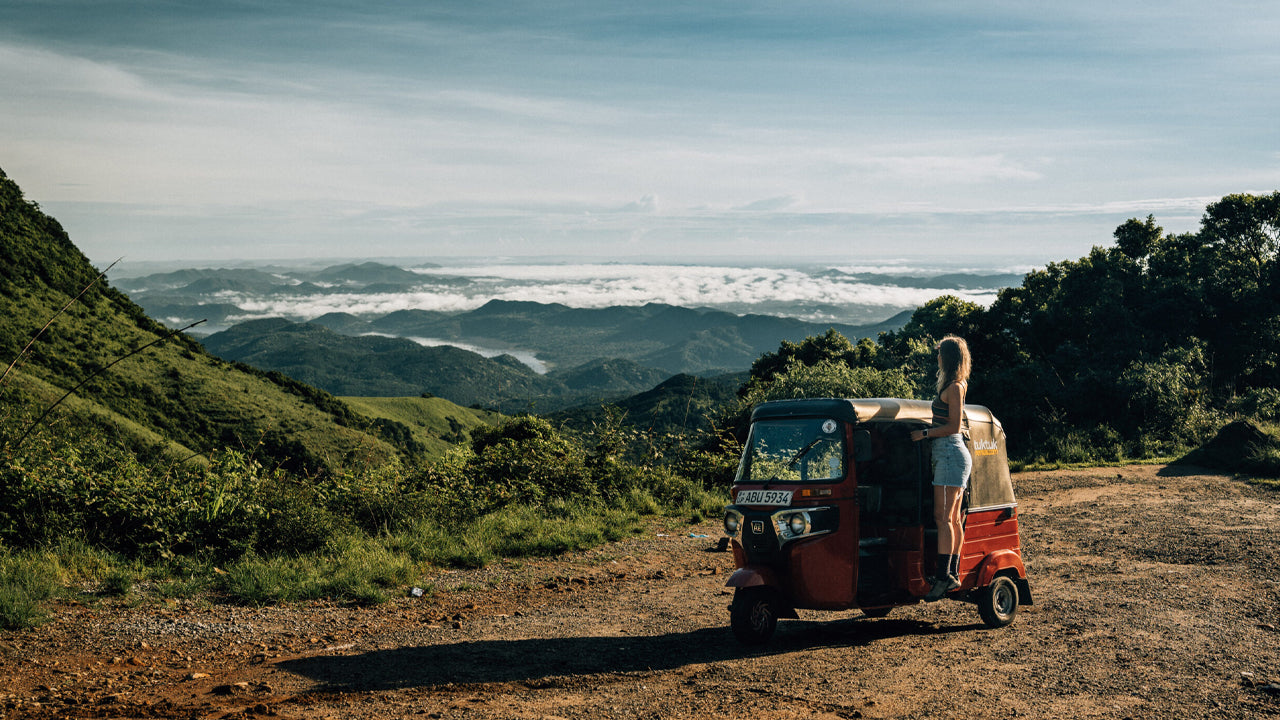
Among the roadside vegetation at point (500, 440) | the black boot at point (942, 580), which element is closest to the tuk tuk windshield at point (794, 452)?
the black boot at point (942, 580)

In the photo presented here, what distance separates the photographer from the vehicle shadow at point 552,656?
19.1ft

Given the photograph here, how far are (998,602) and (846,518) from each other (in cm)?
196

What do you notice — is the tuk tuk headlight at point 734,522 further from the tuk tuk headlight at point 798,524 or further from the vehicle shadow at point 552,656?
the vehicle shadow at point 552,656

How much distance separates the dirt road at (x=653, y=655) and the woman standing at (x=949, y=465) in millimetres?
616

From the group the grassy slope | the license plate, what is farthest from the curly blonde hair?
the grassy slope

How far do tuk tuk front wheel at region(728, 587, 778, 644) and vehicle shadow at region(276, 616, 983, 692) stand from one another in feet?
0.35

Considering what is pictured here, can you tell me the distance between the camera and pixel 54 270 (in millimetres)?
54125

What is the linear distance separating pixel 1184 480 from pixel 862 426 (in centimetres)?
1289

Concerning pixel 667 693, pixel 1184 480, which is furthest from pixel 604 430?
pixel 1184 480

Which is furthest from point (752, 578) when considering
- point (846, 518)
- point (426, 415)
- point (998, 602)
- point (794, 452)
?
point (426, 415)

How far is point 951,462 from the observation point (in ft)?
22.1

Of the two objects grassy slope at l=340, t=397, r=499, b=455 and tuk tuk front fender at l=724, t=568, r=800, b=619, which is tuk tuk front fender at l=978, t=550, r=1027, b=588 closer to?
tuk tuk front fender at l=724, t=568, r=800, b=619

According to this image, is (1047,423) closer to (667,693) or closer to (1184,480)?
(1184,480)

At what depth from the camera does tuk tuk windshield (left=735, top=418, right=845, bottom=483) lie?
6.68 metres
